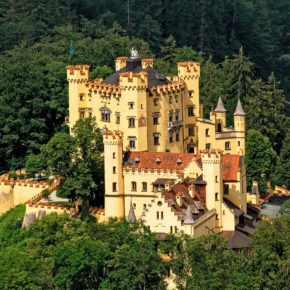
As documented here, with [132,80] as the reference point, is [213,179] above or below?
below

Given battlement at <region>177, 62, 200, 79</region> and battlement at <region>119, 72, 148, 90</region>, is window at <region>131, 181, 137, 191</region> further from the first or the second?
battlement at <region>177, 62, 200, 79</region>

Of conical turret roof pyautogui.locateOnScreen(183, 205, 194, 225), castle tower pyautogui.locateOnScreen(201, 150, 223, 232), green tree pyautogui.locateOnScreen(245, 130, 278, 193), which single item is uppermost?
green tree pyautogui.locateOnScreen(245, 130, 278, 193)

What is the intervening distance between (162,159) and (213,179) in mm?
6839

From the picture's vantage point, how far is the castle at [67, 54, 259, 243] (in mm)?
109500

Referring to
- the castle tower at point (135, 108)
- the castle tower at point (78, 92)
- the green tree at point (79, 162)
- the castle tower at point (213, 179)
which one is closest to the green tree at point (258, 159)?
the castle tower at point (135, 108)

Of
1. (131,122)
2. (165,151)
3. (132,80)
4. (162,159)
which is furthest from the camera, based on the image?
(165,151)

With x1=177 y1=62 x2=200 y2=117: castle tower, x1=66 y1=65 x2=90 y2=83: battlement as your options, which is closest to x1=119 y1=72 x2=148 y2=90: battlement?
x1=66 y1=65 x2=90 y2=83: battlement

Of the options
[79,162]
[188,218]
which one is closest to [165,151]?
[79,162]

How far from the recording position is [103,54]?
145 meters

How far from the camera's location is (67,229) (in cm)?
10806

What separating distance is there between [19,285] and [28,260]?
2.87 m

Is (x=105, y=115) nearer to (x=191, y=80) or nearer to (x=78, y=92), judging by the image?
(x=78, y=92)

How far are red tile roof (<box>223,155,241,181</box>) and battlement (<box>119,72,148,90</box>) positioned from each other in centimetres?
1123

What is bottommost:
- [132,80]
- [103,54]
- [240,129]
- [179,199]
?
[179,199]
